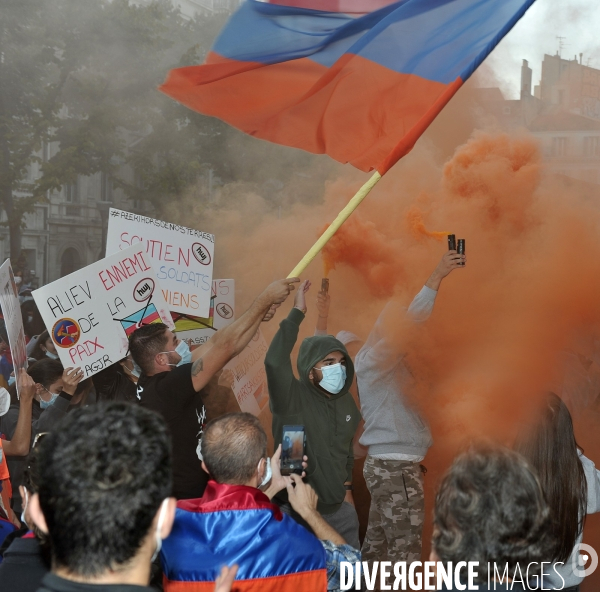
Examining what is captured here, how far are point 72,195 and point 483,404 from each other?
1062cm

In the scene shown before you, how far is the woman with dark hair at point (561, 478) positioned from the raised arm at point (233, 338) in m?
1.36

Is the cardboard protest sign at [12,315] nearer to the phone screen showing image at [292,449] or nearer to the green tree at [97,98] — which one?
the phone screen showing image at [292,449]

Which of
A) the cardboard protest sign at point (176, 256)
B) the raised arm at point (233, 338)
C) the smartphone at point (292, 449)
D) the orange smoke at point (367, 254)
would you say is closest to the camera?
the smartphone at point (292, 449)

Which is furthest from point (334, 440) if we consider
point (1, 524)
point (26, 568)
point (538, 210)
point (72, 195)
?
point (72, 195)

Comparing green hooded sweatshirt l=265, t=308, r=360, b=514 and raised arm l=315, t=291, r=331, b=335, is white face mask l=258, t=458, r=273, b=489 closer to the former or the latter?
green hooded sweatshirt l=265, t=308, r=360, b=514

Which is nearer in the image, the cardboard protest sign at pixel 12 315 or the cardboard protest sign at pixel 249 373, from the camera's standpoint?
the cardboard protest sign at pixel 12 315

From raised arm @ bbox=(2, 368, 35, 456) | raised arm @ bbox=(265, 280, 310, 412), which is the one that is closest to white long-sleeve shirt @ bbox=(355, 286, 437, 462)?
raised arm @ bbox=(265, 280, 310, 412)

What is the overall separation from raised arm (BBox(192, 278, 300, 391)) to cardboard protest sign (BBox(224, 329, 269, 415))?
1997mm

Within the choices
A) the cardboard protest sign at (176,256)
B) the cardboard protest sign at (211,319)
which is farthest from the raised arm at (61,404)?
the cardboard protest sign at (211,319)

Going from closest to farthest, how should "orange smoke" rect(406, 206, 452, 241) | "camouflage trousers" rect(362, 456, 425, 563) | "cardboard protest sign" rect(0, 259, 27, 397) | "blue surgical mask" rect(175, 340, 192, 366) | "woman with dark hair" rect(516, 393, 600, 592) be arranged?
"woman with dark hair" rect(516, 393, 600, 592) < "camouflage trousers" rect(362, 456, 425, 563) < "blue surgical mask" rect(175, 340, 192, 366) < "cardboard protest sign" rect(0, 259, 27, 397) < "orange smoke" rect(406, 206, 452, 241)

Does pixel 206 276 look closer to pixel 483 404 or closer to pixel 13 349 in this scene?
pixel 13 349

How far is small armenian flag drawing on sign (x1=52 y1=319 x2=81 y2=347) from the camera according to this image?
4.67 metres

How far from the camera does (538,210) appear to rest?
5504 mm

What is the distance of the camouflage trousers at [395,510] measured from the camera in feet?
13.2
